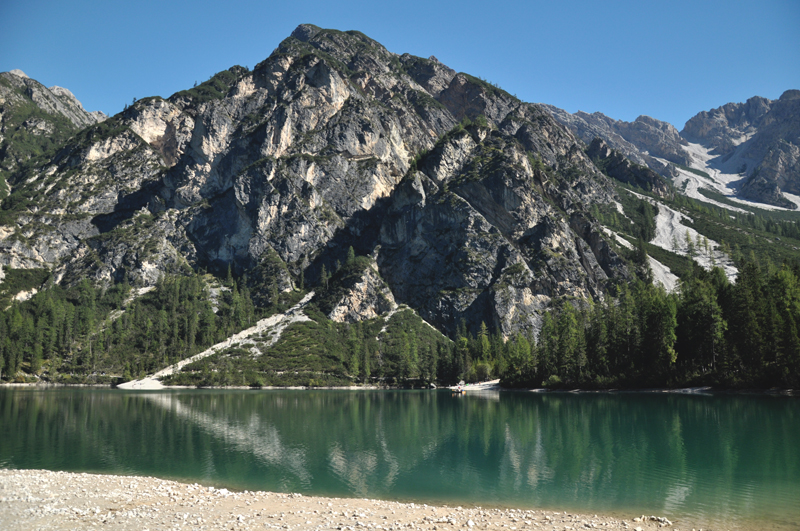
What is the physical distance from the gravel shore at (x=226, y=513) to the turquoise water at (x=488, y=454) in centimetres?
220

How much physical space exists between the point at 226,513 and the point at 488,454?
19.1m

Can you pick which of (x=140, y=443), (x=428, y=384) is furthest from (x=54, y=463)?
(x=428, y=384)

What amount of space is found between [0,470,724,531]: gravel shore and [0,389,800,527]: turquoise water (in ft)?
7.23

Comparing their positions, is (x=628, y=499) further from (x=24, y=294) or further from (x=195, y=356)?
(x=24, y=294)

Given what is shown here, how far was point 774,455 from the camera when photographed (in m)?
28.7

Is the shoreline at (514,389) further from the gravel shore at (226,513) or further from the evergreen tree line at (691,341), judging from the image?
the gravel shore at (226,513)

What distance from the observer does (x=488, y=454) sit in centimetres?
3291

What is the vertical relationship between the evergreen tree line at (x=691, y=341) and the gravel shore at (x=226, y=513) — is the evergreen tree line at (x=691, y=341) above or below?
above

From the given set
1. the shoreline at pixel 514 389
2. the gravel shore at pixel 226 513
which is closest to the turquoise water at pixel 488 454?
the gravel shore at pixel 226 513

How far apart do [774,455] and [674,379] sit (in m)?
52.9

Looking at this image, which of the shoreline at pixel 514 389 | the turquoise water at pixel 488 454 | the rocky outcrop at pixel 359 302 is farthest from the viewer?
the rocky outcrop at pixel 359 302

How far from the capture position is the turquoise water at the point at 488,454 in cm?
2229

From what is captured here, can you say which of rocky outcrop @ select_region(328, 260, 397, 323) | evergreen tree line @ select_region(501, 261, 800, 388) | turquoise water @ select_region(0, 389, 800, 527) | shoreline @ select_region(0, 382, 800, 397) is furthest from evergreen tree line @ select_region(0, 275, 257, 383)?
evergreen tree line @ select_region(501, 261, 800, 388)

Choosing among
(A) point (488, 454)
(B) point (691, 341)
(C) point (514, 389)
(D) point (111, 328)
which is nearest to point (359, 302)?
(D) point (111, 328)
